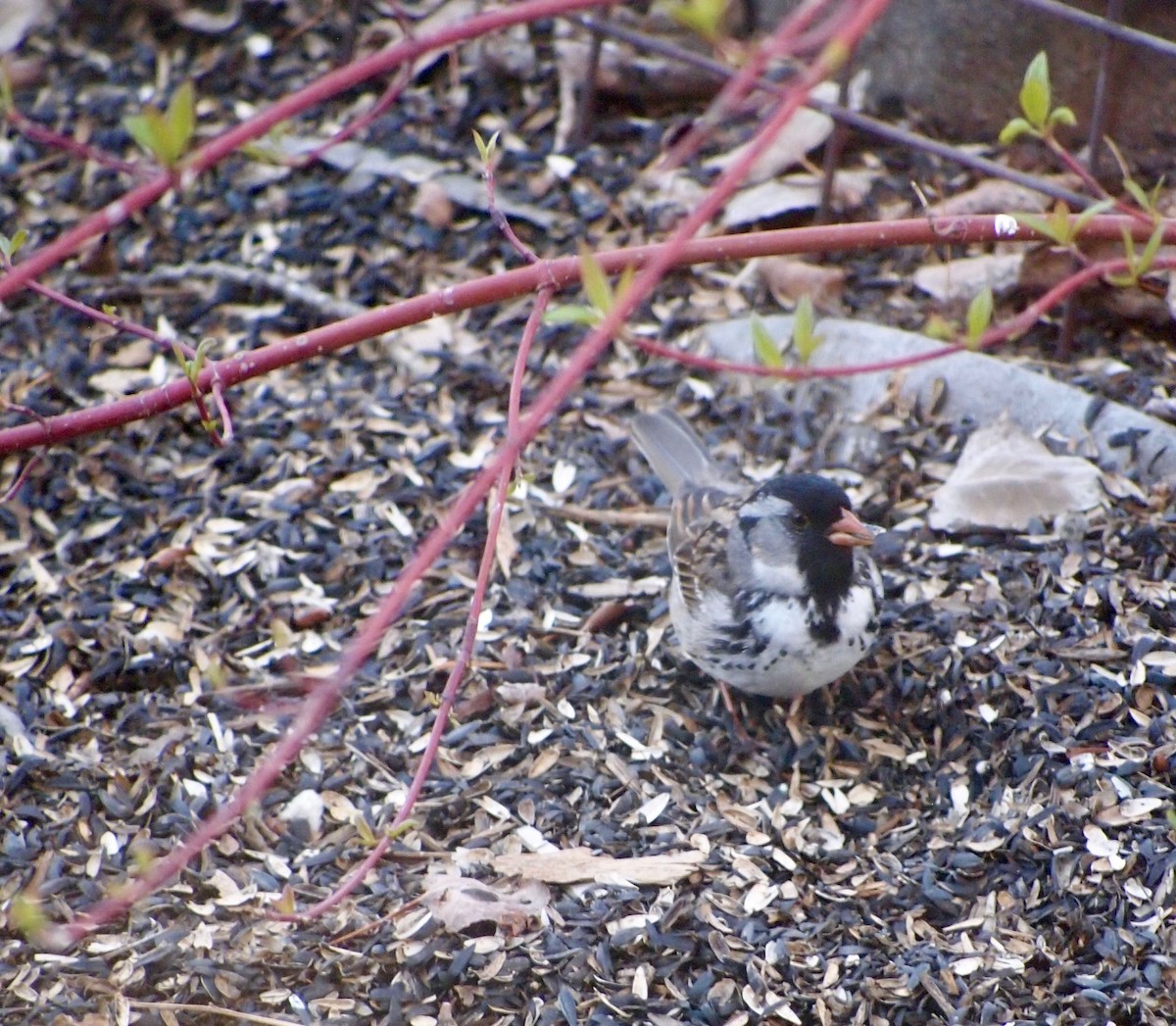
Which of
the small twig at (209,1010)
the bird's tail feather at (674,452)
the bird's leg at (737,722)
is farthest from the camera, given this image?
the bird's tail feather at (674,452)

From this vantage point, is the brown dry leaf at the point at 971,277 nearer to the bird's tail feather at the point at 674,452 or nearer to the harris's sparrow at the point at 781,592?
the bird's tail feather at the point at 674,452

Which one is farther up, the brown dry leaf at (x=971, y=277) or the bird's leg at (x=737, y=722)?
the brown dry leaf at (x=971, y=277)

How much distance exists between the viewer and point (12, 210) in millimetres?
5098

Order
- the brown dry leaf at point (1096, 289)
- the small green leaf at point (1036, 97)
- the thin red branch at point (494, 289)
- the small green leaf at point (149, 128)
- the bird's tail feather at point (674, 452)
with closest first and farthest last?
A: 1. the small green leaf at point (149, 128)
2. the small green leaf at point (1036, 97)
3. the thin red branch at point (494, 289)
4. the bird's tail feather at point (674, 452)
5. the brown dry leaf at point (1096, 289)

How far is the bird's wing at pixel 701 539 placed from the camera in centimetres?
356

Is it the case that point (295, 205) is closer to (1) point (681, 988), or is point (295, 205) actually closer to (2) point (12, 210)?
(2) point (12, 210)

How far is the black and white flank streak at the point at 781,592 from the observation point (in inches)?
134

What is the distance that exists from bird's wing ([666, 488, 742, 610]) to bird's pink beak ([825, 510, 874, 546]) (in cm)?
29

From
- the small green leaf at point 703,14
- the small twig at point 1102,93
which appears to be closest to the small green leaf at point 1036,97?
the small green leaf at point 703,14

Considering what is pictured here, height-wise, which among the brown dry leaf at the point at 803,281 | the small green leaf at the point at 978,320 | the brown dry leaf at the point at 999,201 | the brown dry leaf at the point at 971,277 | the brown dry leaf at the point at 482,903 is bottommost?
the brown dry leaf at the point at 482,903

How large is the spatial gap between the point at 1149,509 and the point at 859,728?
0.97 m

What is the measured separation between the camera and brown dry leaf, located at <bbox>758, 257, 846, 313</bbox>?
15.2ft

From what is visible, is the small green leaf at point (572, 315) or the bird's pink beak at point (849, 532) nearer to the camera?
the small green leaf at point (572, 315)

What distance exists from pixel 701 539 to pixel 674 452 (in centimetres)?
42
